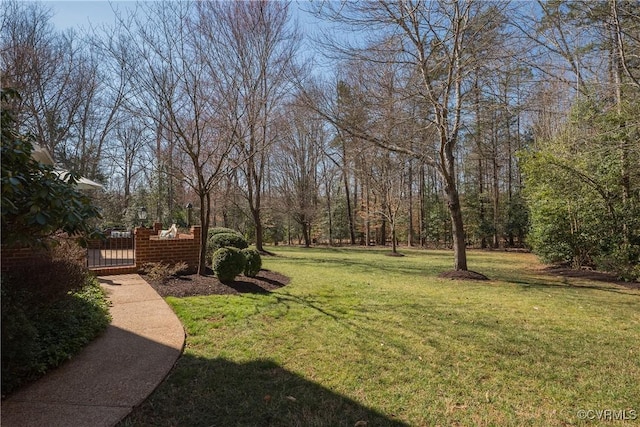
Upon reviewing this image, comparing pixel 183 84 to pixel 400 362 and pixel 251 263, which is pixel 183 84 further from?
pixel 400 362

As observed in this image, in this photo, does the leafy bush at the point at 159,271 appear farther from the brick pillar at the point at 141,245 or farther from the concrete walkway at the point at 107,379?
the concrete walkway at the point at 107,379

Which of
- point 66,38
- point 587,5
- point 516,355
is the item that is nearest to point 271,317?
point 516,355

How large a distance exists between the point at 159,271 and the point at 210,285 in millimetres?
1123

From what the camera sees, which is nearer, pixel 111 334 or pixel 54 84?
pixel 111 334

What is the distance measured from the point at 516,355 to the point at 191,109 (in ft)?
23.8

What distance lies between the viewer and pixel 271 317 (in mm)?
4738

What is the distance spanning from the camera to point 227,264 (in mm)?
6527

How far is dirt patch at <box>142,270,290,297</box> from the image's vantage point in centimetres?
600

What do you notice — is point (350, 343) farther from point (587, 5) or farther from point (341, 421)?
point (587, 5)

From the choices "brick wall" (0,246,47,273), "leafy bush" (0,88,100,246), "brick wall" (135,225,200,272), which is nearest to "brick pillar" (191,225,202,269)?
Result: "brick wall" (135,225,200,272)

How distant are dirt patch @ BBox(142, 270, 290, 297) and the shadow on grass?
2935mm

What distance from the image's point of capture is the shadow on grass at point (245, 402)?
239cm

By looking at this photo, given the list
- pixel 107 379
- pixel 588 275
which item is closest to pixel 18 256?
pixel 107 379

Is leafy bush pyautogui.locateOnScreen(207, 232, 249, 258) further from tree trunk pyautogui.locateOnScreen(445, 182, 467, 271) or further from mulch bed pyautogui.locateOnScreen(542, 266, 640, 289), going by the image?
mulch bed pyautogui.locateOnScreen(542, 266, 640, 289)
